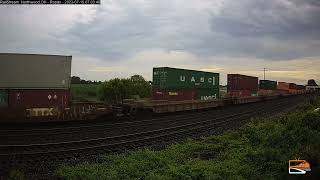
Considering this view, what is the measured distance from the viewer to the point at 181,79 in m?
34.6

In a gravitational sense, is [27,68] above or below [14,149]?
above

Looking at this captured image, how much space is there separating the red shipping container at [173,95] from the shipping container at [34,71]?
11.3 m

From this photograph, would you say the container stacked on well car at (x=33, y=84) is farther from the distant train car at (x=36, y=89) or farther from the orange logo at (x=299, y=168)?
the orange logo at (x=299, y=168)

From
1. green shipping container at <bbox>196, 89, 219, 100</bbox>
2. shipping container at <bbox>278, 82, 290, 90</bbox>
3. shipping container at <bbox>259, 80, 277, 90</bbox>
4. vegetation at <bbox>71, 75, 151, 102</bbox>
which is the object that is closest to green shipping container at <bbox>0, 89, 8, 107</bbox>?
green shipping container at <bbox>196, 89, 219, 100</bbox>

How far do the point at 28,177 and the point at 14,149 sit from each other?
4.86 meters

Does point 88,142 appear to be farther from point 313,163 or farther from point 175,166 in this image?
point 313,163

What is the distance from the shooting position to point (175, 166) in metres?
12.0

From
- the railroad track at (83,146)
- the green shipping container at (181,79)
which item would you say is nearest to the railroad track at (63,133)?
the railroad track at (83,146)

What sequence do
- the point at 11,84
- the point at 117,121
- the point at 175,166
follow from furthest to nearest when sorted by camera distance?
1. the point at 117,121
2. the point at 11,84
3. the point at 175,166

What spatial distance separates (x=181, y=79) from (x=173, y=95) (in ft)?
6.03

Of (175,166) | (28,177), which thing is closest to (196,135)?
(175,166)

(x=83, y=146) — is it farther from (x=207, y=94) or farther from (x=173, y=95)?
(x=207, y=94)

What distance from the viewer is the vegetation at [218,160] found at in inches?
421

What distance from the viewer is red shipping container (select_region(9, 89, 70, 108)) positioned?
21.7 metres
